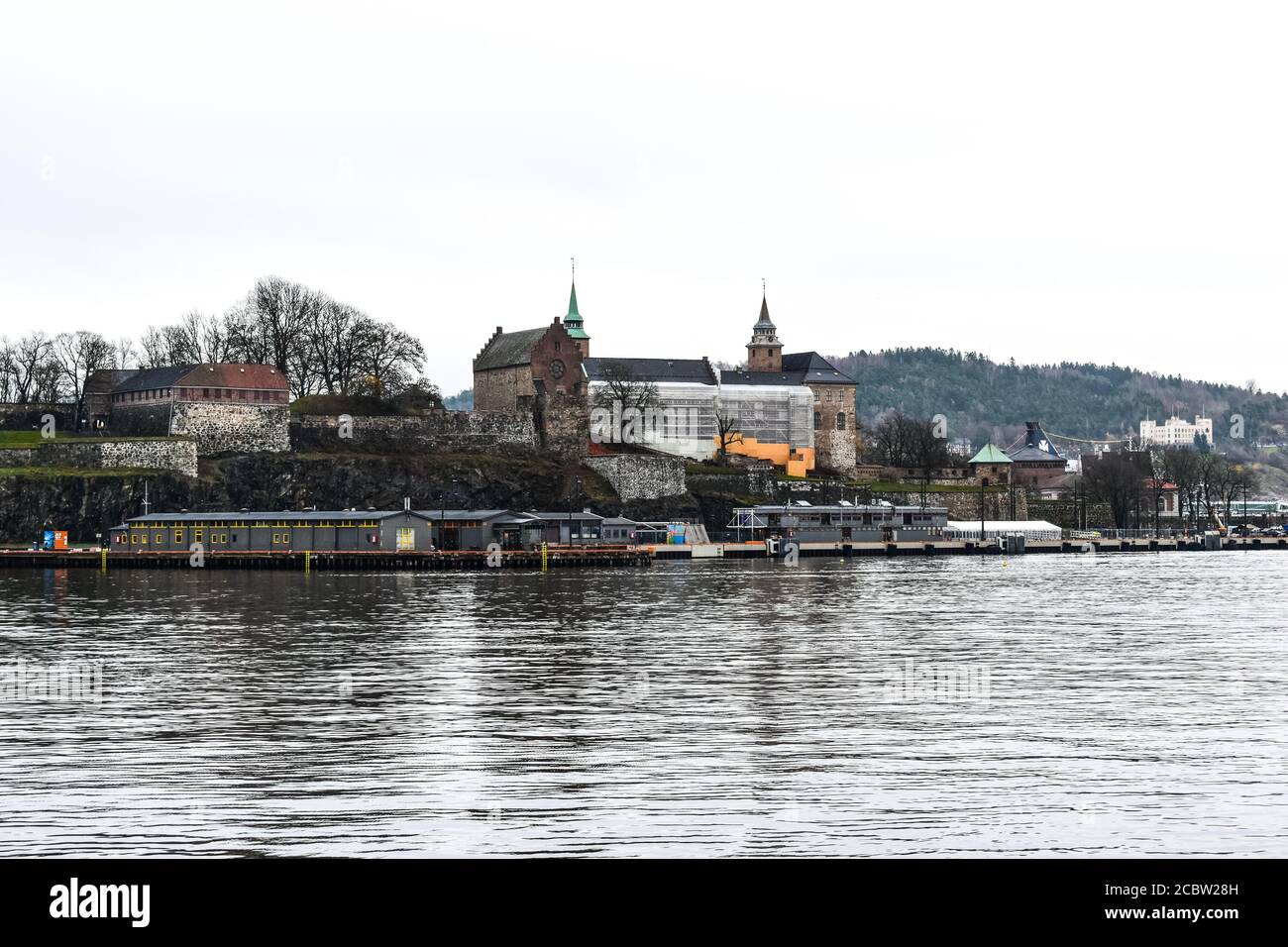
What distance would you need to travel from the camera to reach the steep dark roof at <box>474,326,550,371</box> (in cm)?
15075

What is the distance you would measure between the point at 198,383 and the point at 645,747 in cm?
10699

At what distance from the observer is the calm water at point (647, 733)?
2114cm

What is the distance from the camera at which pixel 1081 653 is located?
45938mm

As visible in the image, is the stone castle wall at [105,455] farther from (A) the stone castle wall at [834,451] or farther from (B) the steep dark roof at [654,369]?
(A) the stone castle wall at [834,451]

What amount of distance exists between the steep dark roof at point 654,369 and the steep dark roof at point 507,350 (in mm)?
5453

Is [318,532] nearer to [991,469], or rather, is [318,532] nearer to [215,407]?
[215,407]

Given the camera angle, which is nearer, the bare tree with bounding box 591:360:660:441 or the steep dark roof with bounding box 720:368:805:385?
the bare tree with bounding box 591:360:660:441

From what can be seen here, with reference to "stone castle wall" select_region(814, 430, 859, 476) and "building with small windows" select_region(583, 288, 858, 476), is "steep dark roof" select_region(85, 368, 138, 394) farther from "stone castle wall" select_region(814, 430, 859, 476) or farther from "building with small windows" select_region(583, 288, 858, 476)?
"stone castle wall" select_region(814, 430, 859, 476)

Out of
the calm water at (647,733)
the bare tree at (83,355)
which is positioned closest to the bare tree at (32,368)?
the bare tree at (83,355)

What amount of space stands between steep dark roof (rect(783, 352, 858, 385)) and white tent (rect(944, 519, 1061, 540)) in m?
20.1

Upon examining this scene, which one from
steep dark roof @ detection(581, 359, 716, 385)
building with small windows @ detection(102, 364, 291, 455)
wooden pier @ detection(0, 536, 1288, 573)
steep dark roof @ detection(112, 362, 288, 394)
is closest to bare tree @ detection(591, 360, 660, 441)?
steep dark roof @ detection(581, 359, 716, 385)

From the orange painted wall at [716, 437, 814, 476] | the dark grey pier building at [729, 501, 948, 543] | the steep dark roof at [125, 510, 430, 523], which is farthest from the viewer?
the orange painted wall at [716, 437, 814, 476]

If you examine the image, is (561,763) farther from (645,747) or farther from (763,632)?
(763,632)
